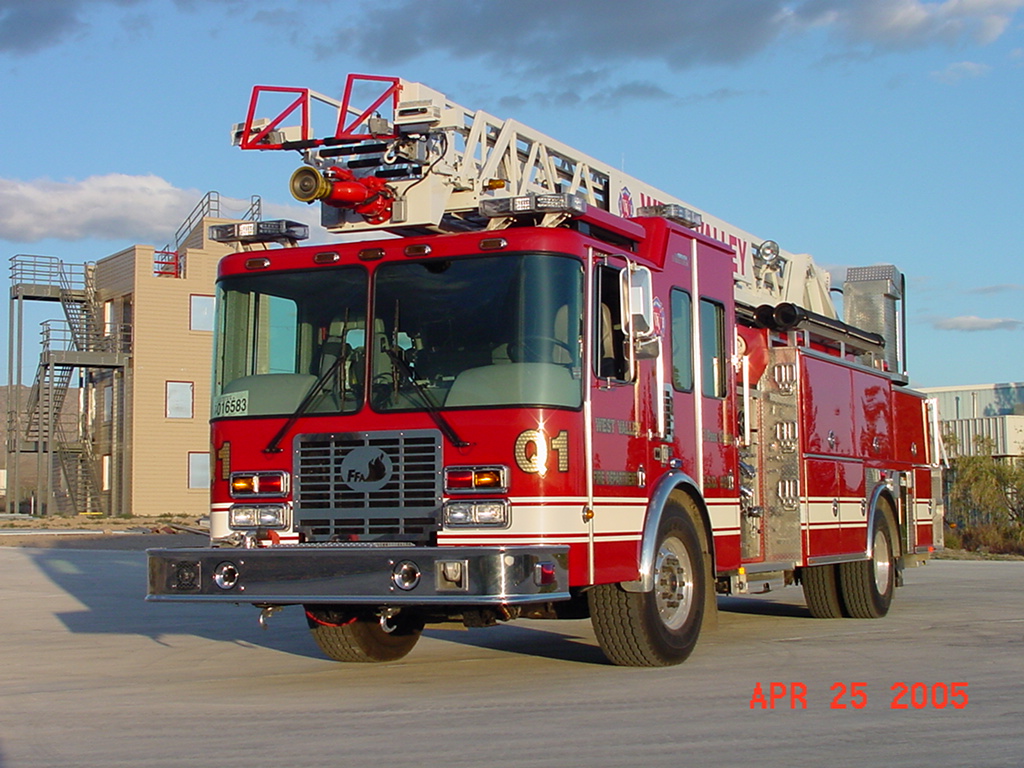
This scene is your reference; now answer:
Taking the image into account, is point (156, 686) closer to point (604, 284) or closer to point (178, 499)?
point (604, 284)

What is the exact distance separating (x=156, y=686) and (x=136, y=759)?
266 centimetres

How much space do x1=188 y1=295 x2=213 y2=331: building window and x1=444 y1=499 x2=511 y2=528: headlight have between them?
41026 millimetres

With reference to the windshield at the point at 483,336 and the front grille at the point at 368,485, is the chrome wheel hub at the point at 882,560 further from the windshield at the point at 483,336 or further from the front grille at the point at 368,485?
the front grille at the point at 368,485

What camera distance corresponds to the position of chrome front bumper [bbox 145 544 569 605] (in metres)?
7.33

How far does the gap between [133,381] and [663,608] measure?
40.2 metres

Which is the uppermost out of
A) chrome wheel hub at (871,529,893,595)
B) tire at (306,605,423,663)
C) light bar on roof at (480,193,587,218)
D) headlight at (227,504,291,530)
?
light bar on roof at (480,193,587,218)

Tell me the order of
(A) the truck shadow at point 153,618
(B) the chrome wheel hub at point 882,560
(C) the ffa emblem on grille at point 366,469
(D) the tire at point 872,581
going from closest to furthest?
1. (C) the ffa emblem on grille at point 366,469
2. (A) the truck shadow at point 153,618
3. (D) the tire at point 872,581
4. (B) the chrome wheel hub at point 882,560

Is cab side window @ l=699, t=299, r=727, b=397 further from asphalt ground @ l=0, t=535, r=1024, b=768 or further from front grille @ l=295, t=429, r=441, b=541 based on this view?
front grille @ l=295, t=429, r=441, b=541

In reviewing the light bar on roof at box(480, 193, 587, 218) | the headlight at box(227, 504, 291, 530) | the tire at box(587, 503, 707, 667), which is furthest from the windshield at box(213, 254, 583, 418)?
the tire at box(587, 503, 707, 667)

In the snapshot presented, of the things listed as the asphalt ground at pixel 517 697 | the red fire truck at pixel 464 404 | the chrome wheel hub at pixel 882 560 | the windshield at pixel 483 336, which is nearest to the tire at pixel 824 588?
the asphalt ground at pixel 517 697

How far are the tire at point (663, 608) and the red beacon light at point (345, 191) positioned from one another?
2.75 metres

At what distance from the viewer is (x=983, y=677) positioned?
27.5ft

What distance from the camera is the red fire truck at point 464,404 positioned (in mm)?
7711

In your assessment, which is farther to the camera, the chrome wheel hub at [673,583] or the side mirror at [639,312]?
the chrome wheel hub at [673,583]
